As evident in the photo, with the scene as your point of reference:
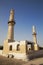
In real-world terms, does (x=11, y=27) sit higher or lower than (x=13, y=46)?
higher

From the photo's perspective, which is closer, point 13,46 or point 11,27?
point 13,46

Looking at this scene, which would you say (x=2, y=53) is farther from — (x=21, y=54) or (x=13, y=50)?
(x=21, y=54)

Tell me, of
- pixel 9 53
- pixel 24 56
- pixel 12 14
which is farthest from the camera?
pixel 12 14

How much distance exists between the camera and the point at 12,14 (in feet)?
82.2

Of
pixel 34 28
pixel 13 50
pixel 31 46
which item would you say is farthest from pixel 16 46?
pixel 34 28

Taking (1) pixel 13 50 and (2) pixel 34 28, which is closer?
(1) pixel 13 50

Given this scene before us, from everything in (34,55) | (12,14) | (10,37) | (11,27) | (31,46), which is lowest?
(34,55)

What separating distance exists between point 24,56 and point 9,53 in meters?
4.09

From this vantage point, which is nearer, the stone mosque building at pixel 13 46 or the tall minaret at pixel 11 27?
the stone mosque building at pixel 13 46

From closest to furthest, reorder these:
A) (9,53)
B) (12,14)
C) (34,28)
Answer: (9,53)
(12,14)
(34,28)

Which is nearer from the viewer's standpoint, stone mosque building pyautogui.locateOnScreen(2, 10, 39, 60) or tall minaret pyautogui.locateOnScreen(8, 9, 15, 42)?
stone mosque building pyautogui.locateOnScreen(2, 10, 39, 60)

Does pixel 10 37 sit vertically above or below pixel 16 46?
above

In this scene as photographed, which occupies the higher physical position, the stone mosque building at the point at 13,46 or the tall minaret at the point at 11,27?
the tall minaret at the point at 11,27

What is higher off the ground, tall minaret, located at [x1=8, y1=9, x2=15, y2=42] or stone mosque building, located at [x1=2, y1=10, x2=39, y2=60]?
tall minaret, located at [x1=8, y1=9, x2=15, y2=42]
